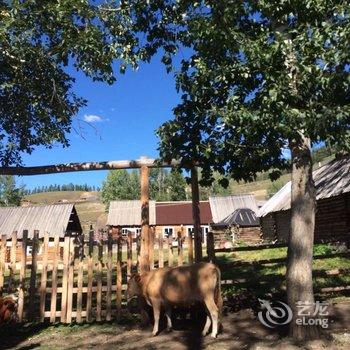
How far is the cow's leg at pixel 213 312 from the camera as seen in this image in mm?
7156

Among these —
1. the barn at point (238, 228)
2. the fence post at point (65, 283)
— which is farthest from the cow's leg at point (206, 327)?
the barn at point (238, 228)

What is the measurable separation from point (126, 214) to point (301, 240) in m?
55.6

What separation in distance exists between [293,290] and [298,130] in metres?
2.53

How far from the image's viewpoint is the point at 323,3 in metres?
5.94

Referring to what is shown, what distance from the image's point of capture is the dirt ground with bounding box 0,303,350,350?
21.9 ft

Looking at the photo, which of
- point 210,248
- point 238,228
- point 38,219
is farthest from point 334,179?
point 38,219

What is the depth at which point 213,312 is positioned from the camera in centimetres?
721

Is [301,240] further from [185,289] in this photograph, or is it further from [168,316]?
[168,316]

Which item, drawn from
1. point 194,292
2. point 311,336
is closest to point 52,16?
point 194,292

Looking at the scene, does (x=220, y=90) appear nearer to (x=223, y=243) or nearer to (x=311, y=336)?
(x=311, y=336)

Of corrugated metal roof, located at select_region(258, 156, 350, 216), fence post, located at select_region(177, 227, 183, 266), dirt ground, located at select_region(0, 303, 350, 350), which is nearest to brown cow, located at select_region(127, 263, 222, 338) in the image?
dirt ground, located at select_region(0, 303, 350, 350)

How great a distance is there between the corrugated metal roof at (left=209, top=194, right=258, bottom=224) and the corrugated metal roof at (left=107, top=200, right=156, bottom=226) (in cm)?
876

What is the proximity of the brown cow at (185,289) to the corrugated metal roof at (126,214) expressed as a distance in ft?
165

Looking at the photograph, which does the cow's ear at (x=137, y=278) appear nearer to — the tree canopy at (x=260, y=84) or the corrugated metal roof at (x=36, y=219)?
the tree canopy at (x=260, y=84)
